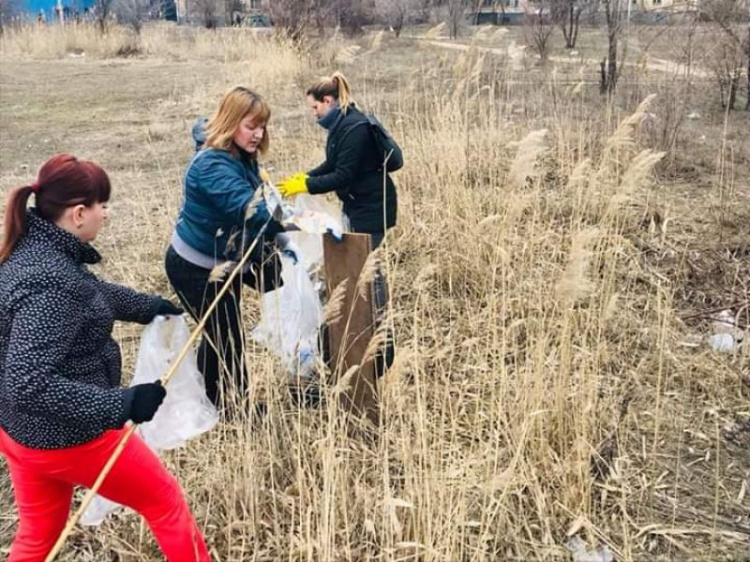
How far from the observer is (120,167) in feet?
23.6

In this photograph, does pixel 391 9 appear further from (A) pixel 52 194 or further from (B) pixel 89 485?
(B) pixel 89 485

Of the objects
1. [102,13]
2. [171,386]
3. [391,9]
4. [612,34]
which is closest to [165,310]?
[171,386]

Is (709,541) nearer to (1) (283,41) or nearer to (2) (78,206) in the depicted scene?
(2) (78,206)

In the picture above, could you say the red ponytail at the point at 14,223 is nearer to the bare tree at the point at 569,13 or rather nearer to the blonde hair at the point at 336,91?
the blonde hair at the point at 336,91

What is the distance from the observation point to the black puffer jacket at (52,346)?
1.57 meters

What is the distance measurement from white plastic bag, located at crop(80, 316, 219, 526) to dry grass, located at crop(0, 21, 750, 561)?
16 cm

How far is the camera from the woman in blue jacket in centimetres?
251

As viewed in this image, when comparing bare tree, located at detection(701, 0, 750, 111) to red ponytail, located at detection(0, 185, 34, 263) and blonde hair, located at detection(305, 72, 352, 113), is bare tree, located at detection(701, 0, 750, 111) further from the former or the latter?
red ponytail, located at detection(0, 185, 34, 263)

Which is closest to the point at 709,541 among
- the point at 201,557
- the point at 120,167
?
the point at 201,557

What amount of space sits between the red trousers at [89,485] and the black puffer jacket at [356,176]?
1.53m

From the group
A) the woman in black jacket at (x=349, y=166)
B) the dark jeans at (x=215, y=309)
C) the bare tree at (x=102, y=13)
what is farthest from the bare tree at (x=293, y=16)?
the dark jeans at (x=215, y=309)

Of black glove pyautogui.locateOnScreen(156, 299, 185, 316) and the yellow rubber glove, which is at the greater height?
the yellow rubber glove

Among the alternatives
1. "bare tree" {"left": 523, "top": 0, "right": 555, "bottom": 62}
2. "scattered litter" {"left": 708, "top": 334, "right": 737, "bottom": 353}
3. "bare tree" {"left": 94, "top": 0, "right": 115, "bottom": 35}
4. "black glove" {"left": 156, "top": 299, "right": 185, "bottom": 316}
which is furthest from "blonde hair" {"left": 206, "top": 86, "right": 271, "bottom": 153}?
"bare tree" {"left": 94, "top": 0, "right": 115, "bottom": 35}

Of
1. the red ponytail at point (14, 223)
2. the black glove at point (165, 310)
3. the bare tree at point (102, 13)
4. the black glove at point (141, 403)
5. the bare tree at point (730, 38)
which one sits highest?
the bare tree at point (102, 13)
